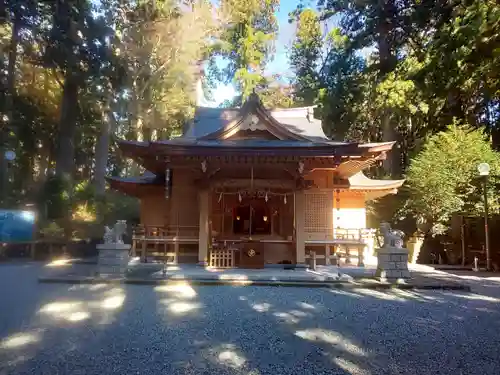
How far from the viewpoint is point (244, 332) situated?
4.84 meters

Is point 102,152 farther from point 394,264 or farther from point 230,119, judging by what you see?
point 394,264

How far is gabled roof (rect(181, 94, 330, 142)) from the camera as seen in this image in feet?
38.4

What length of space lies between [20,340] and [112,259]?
443 centimetres

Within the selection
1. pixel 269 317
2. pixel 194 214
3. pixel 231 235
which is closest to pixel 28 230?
pixel 194 214

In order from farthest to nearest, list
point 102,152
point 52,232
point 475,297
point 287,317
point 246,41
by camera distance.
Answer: point 246,41 → point 102,152 → point 52,232 → point 475,297 → point 287,317

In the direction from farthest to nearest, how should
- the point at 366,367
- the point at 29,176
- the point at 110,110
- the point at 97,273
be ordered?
the point at 29,176, the point at 110,110, the point at 97,273, the point at 366,367

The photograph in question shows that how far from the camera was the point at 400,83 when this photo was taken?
17.8 m

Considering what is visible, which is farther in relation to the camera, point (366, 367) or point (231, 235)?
point (231, 235)

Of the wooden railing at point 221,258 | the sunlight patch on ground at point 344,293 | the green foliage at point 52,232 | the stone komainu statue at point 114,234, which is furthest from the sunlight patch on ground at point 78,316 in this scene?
the green foliage at point 52,232

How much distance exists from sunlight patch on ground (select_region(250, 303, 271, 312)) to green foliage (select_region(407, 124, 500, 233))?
9875 mm

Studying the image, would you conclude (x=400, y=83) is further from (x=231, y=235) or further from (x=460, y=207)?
(x=231, y=235)

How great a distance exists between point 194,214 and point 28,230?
6998mm

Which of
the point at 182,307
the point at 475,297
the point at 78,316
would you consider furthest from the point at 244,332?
the point at 475,297

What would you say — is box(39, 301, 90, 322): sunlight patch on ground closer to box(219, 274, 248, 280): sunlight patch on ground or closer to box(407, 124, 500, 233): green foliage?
box(219, 274, 248, 280): sunlight patch on ground
